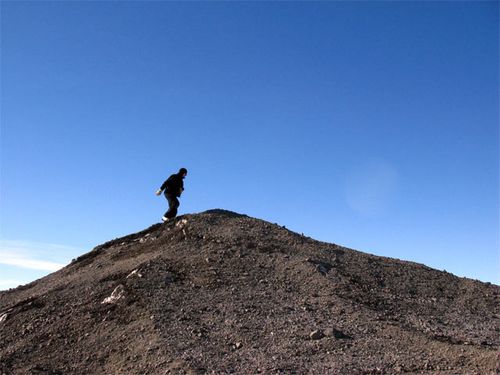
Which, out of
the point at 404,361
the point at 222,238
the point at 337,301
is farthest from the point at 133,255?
the point at 404,361

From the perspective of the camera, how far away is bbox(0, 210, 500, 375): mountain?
9.06 metres

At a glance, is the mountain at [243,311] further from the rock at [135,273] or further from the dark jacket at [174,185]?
the dark jacket at [174,185]

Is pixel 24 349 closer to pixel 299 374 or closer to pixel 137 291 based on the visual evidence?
pixel 137 291

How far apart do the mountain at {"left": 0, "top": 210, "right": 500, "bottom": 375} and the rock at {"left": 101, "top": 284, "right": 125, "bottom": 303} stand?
0.03 m

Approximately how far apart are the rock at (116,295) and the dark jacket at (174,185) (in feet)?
17.6

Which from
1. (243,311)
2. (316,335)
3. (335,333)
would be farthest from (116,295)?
(335,333)

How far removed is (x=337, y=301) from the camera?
38.1ft

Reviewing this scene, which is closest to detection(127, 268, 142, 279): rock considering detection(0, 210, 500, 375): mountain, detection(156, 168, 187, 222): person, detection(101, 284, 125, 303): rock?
detection(0, 210, 500, 375): mountain

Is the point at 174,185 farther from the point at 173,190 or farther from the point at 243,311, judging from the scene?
the point at 243,311

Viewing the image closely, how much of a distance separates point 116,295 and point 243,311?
3.07 meters

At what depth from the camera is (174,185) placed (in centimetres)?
1734

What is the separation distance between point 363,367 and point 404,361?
73 centimetres

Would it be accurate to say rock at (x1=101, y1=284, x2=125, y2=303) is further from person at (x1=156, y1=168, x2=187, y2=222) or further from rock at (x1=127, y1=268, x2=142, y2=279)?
person at (x1=156, y1=168, x2=187, y2=222)

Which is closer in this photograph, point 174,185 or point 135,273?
point 135,273
